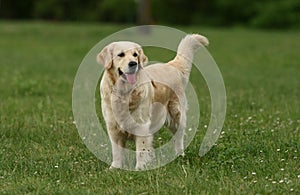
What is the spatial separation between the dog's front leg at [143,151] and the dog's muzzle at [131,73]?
56 cm

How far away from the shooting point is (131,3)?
5306 cm

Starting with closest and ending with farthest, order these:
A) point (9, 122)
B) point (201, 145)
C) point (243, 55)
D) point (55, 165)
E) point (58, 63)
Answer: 1. point (55, 165)
2. point (201, 145)
3. point (9, 122)
4. point (58, 63)
5. point (243, 55)

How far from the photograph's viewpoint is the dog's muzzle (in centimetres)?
565

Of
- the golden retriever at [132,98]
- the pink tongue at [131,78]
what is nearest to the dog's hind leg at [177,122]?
the golden retriever at [132,98]

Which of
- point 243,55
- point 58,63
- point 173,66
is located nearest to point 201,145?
point 173,66

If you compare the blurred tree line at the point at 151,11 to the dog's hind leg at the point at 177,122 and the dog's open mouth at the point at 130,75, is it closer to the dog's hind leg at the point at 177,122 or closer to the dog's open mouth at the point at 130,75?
the dog's hind leg at the point at 177,122

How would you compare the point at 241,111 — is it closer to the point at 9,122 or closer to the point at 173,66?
the point at 173,66

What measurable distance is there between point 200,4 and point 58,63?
3802 cm

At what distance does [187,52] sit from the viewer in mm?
6934

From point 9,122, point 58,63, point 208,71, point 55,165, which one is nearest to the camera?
point 55,165

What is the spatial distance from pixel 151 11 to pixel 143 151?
49679 millimetres

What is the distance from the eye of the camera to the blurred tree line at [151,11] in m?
Result: 52.6

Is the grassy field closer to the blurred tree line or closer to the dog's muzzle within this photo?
the dog's muzzle

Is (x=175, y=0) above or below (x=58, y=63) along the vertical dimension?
below
